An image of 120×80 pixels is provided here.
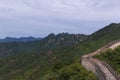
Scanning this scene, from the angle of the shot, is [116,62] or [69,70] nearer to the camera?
[69,70]

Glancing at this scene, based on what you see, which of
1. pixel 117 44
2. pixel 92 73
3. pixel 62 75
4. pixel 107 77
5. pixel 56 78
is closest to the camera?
pixel 107 77

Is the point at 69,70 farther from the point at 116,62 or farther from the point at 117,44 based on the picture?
the point at 117,44

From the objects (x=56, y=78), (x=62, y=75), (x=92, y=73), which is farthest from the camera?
(x=56, y=78)

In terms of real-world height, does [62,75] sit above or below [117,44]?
below

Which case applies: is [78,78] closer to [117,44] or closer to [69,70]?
[69,70]

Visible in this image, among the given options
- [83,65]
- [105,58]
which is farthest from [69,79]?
[105,58]

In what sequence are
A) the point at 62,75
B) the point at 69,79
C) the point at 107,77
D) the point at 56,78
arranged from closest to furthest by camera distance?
the point at 107,77 → the point at 69,79 → the point at 62,75 → the point at 56,78

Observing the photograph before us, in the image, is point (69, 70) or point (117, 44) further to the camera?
point (117, 44)

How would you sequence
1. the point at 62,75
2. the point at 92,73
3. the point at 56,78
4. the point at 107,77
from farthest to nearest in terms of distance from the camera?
the point at 56,78 → the point at 62,75 → the point at 92,73 → the point at 107,77

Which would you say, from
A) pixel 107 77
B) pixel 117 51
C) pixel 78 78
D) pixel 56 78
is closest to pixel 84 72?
pixel 78 78
